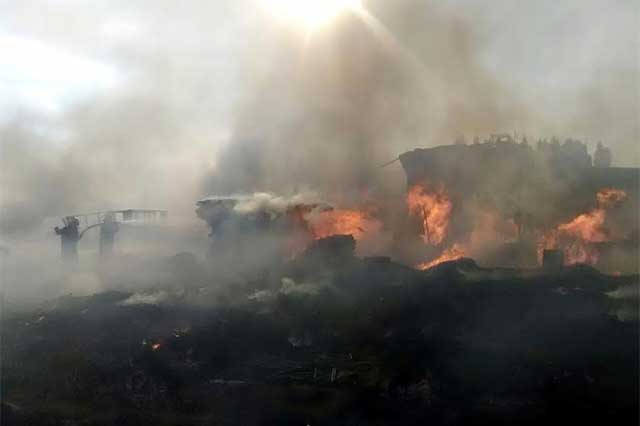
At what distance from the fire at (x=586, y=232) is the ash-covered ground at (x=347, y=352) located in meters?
14.3

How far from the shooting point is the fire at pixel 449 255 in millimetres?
138675

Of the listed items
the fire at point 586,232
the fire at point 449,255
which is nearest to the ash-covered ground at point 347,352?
the fire at point 586,232

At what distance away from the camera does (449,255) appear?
140 m

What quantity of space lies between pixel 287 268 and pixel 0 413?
210 feet

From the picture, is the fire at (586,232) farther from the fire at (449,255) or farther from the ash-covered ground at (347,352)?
the fire at (449,255)

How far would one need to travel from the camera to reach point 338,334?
111125 millimetres

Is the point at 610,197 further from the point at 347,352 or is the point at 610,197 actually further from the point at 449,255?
the point at 347,352

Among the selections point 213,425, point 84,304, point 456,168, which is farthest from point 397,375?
point 84,304

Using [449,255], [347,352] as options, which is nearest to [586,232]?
[449,255]

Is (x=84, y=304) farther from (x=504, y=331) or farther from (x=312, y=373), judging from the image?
(x=504, y=331)

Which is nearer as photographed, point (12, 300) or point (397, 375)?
point (397, 375)

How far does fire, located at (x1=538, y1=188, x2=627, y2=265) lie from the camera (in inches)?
4956

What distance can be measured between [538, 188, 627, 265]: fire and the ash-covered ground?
14.3 meters

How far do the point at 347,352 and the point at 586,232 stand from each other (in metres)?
57.4
